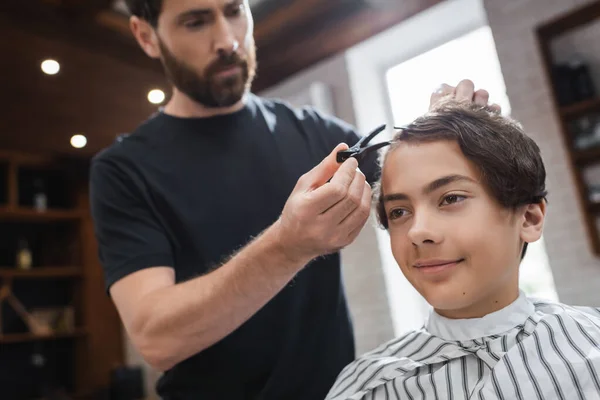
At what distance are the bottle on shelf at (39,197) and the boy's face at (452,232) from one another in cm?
380

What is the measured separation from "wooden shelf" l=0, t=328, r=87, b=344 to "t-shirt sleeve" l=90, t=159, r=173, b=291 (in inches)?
119

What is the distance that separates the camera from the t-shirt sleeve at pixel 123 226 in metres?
1.30

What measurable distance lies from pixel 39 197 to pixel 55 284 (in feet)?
2.40

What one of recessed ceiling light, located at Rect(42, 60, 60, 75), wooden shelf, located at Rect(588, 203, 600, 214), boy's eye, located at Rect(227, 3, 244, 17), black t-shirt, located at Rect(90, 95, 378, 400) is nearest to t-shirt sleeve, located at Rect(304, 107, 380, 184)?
black t-shirt, located at Rect(90, 95, 378, 400)

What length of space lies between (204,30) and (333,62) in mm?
2055

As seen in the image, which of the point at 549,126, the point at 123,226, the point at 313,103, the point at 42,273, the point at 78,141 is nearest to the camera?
the point at 123,226

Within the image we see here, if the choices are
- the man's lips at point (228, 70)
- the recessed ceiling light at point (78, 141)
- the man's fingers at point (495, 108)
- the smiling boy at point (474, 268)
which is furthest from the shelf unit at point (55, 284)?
the man's fingers at point (495, 108)

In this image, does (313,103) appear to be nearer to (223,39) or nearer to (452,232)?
(223,39)

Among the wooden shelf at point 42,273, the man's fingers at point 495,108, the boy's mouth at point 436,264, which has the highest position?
the wooden shelf at point 42,273

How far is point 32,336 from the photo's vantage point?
396 cm

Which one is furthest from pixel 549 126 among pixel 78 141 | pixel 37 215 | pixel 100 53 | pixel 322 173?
pixel 37 215

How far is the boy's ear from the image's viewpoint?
112cm

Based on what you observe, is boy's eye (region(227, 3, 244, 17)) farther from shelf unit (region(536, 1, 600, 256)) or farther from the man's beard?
shelf unit (region(536, 1, 600, 256))

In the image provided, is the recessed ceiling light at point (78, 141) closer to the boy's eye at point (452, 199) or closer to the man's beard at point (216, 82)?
the man's beard at point (216, 82)
